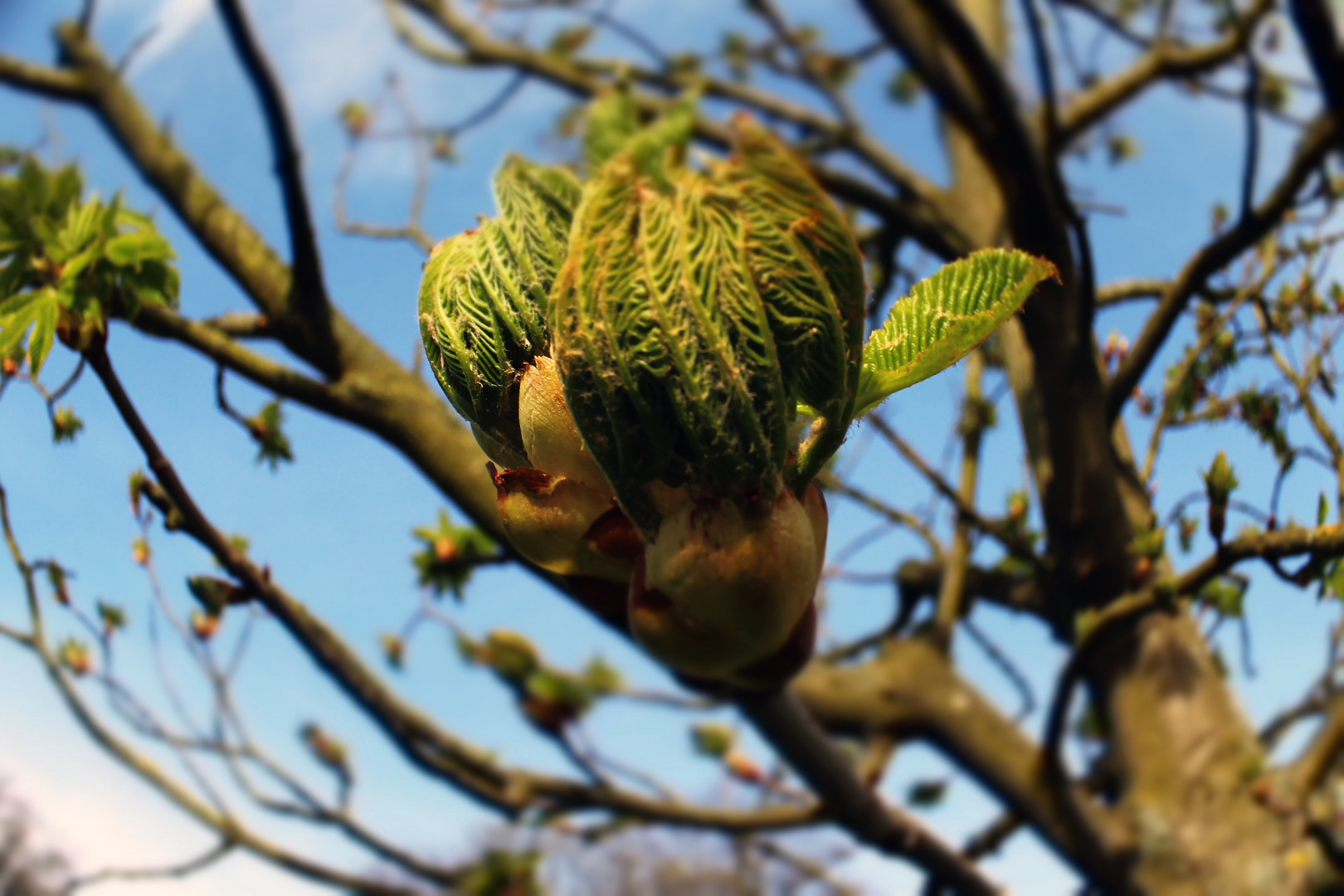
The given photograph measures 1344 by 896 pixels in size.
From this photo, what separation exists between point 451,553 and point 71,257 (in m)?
0.83

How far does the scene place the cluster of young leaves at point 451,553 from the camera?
6.01 ft

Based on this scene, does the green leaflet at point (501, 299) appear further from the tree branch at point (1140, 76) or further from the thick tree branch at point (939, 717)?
the tree branch at point (1140, 76)

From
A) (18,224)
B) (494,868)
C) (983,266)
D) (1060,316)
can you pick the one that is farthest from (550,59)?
(983,266)

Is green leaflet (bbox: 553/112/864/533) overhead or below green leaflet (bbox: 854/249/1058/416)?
below

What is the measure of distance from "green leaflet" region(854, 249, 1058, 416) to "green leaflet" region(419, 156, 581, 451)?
0.77ft

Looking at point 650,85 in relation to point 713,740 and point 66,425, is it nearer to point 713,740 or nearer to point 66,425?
point 713,740

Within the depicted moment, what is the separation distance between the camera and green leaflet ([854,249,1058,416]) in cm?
64

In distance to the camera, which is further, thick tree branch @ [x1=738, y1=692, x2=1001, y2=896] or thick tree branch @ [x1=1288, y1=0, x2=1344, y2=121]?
thick tree branch @ [x1=1288, y1=0, x2=1344, y2=121]

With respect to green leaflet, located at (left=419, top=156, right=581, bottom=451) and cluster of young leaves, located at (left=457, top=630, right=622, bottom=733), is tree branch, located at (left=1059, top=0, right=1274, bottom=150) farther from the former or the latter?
green leaflet, located at (left=419, top=156, right=581, bottom=451)

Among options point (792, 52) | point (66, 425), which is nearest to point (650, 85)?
point (792, 52)

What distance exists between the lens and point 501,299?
2.34 feet

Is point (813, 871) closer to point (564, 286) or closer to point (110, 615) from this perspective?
point (110, 615)

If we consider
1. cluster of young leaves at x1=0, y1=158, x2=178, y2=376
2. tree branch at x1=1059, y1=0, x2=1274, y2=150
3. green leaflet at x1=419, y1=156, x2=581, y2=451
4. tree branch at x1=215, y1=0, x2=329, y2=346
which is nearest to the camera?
green leaflet at x1=419, y1=156, x2=581, y2=451

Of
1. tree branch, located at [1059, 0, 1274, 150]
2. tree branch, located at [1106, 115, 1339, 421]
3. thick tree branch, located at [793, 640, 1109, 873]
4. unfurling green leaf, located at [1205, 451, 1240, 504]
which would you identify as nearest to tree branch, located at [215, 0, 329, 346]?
unfurling green leaf, located at [1205, 451, 1240, 504]
